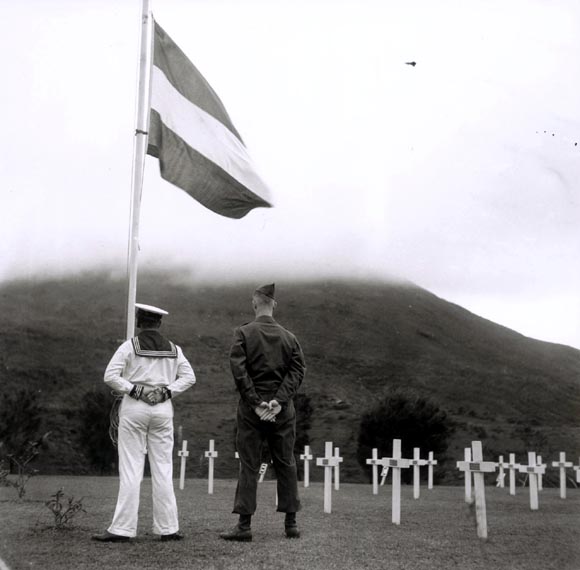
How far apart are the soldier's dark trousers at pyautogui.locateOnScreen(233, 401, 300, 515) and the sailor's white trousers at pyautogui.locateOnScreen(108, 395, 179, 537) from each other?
579 millimetres

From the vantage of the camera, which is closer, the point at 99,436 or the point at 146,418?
the point at 146,418

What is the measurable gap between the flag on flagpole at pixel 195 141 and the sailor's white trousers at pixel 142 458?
2905mm

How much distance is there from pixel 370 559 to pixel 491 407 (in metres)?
84.5

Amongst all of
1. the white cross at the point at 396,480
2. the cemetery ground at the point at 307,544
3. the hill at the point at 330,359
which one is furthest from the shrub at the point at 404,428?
the cemetery ground at the point at 307,544

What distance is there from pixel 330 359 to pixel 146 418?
93146mm

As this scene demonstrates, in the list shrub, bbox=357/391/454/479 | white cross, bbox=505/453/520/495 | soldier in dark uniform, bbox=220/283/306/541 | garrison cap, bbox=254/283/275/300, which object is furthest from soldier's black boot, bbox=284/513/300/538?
shrub, bbox=357/391/454/479

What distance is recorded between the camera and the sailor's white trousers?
21.0 ft

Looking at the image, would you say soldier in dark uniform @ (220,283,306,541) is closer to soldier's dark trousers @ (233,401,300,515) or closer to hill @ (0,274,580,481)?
soldier's dark trousers @ (233,401,300,515)

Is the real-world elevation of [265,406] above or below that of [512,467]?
above

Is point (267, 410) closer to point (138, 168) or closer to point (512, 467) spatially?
point (138, 168)

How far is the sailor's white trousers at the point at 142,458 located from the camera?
641 cm

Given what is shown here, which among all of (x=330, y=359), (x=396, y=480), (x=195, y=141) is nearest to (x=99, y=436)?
(x=396, y=480)

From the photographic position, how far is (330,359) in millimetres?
99188

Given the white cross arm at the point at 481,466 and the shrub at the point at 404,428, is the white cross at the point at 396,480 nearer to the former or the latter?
the white cross arm at the point at 481,466
